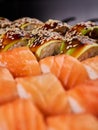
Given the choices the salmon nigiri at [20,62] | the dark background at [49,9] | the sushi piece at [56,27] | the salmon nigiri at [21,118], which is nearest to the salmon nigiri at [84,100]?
the salmon nigiri at [21,118]

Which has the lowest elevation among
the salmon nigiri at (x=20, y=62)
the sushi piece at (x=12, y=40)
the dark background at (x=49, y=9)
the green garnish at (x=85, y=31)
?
the dark background at (x=49, y=9)

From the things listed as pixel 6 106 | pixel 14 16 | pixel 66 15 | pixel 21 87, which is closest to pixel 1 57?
pixel 21 87

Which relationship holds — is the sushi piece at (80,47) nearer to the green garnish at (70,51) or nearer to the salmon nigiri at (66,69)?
the green garnish at (70,51)

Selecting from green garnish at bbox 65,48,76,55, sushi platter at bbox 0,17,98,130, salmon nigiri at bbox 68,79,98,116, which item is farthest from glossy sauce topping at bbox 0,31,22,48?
salmon nigiri at bbox 68,79,98,116

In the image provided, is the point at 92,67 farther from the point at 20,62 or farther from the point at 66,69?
the point at 20,62

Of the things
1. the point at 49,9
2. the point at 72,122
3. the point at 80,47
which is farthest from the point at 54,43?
the point at 49,9

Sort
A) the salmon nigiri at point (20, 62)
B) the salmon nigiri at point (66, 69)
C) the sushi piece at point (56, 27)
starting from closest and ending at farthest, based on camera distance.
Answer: the salmon nigiri at point (66, 69)
the salmon nigiri at point (20, 62)
the sushi piece at point (56, 27)

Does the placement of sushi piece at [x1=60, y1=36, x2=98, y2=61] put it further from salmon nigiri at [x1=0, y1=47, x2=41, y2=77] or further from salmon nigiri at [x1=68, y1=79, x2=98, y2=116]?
salmon nigiri at [x1=68, y1=79, x2=98, y2=116]
